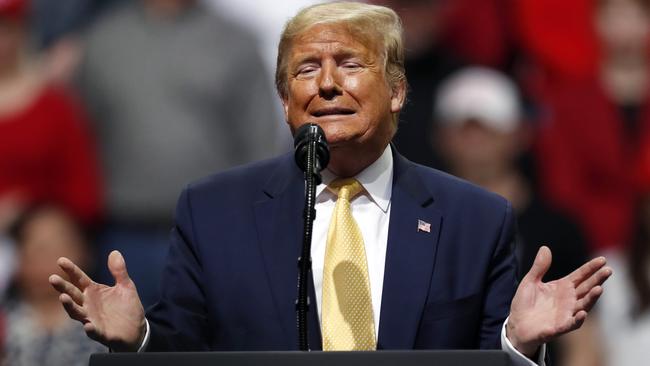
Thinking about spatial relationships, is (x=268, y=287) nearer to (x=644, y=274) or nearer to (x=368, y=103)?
(x=368, y=103)

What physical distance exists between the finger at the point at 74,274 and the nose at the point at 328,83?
0.63 m

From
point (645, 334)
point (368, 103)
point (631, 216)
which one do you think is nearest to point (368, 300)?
point (368, 103)

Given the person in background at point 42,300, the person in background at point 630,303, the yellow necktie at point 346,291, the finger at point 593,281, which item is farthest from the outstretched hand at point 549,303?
the person in background at point 630,303

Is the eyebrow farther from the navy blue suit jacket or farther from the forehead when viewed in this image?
the navy blue suit jacket

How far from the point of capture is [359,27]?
3205mm

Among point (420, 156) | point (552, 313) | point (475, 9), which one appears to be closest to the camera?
point (552, 313)

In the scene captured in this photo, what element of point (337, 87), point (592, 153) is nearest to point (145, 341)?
point (337, 87)

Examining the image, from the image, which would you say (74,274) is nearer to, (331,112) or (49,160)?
(331,112)

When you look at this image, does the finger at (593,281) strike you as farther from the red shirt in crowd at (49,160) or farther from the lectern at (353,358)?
the red shirt in crowd at (49,160)

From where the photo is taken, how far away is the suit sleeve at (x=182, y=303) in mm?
3057

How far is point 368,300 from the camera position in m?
3.04

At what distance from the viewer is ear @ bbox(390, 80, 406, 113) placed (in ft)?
10.9

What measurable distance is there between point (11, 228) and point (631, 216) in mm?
2548

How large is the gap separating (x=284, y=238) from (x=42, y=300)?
304 cm
